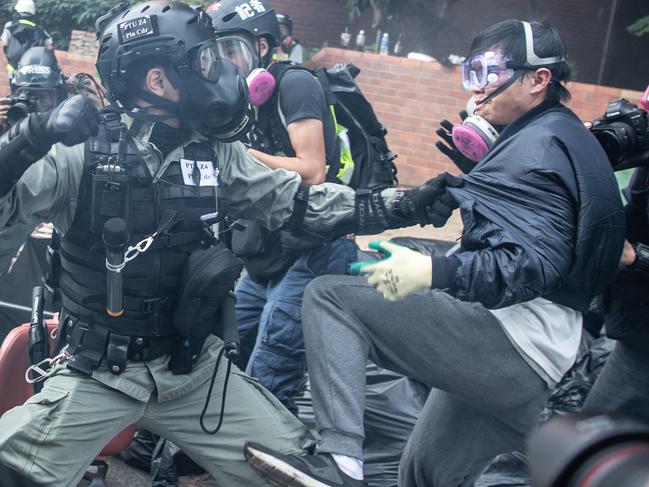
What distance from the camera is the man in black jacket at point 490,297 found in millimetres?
2562

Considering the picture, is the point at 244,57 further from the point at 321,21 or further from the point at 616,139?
the point at 321,21

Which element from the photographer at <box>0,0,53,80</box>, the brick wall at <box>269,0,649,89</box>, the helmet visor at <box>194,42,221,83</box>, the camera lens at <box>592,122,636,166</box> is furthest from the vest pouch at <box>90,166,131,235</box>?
the brick wall at <box>269,0,649,89</box>

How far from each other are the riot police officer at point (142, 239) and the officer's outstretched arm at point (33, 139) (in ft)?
0.24

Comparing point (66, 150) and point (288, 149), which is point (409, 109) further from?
point (66, 150)

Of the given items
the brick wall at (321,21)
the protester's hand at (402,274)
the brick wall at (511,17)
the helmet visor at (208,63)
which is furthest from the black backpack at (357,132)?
the brick wall at (321,21)

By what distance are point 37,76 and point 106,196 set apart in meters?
2.83

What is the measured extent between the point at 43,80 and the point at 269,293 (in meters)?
2.12

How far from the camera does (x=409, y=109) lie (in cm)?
955

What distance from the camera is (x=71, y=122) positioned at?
2385 mm

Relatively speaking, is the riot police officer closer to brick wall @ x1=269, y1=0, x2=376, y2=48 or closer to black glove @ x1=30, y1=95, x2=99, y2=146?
black glove @ x1=30, y1=95, x2=99, y2=146

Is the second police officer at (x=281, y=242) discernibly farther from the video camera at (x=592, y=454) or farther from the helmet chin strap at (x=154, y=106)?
the video camera at (x=592, y=454)

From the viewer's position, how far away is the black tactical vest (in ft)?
8.69

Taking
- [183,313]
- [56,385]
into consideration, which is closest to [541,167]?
[183,313]

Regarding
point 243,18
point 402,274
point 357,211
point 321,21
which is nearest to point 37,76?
point 243,18
